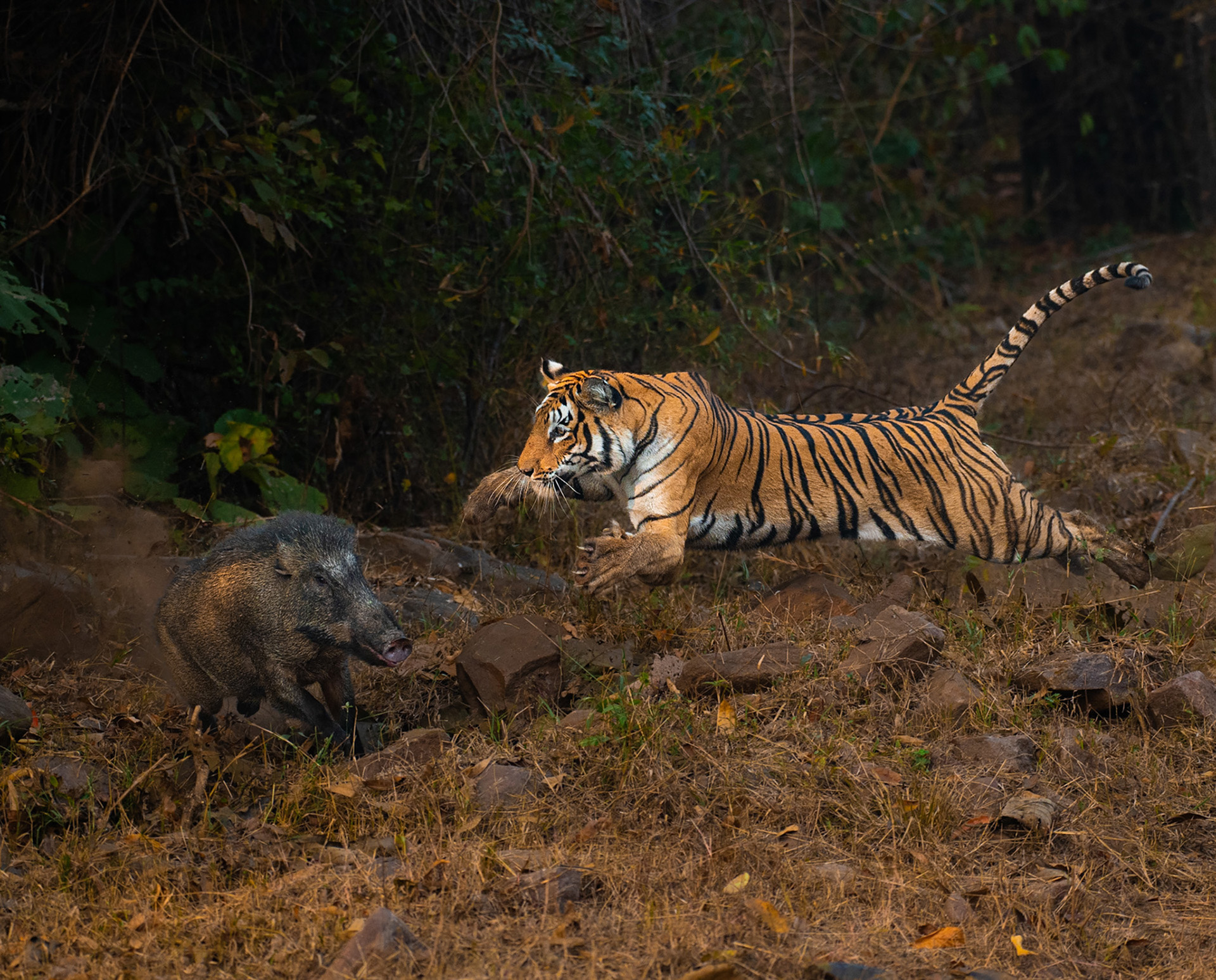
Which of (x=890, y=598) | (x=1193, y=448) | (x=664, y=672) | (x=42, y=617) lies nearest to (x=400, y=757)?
(x=664, y=672)

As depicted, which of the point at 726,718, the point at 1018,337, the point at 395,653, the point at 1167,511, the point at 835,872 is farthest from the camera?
the point at 1167,511

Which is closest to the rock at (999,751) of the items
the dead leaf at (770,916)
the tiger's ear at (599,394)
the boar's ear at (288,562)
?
the dead leaf at (770,916)

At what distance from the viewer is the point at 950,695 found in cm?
455

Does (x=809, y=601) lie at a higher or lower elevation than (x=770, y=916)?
higher

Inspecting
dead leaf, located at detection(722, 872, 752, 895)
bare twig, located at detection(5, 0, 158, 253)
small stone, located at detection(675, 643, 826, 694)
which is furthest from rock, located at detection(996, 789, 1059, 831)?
bare twig, located at detection(5, 0, 158, 253)

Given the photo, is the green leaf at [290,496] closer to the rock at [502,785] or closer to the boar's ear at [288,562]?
the boar's ear at [288,562]

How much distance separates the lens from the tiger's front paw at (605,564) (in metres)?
4.87

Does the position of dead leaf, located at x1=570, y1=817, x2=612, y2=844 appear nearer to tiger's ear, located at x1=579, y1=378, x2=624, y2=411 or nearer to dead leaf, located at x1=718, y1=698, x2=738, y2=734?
dead leaf, located at x1=718, y1=698, x2=738, y2=734

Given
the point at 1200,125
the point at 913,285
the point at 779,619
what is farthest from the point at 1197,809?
the point at 1200,125

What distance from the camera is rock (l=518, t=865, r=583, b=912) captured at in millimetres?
3473

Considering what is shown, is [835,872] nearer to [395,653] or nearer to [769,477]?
[395,653]

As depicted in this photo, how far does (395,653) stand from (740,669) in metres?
1.29

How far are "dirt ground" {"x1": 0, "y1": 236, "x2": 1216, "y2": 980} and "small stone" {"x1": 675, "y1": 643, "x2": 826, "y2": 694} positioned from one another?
0.04 meters

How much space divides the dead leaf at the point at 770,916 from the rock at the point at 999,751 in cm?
115
